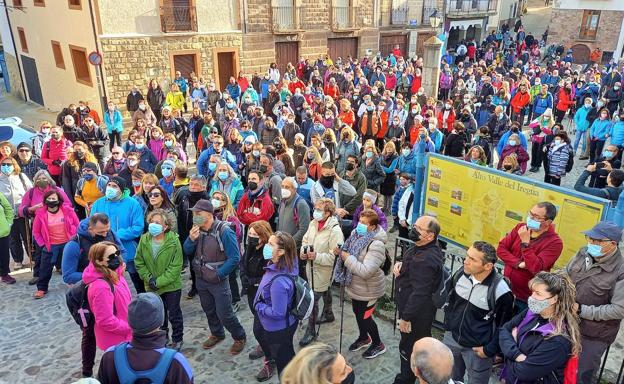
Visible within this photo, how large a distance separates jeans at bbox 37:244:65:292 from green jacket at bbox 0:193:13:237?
0.61 meters

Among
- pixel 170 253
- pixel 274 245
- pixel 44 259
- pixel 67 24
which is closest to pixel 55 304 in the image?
pixel 44 259

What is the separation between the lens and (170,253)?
528 cm

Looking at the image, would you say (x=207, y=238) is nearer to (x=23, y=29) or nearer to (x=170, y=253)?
(x=170, y=253)

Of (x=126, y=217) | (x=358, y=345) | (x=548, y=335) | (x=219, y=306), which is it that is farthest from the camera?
(x=126, y=217)

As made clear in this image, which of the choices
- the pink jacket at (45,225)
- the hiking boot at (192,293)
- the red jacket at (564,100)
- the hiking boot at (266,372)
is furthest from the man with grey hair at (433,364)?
the red jacket at (564,100)

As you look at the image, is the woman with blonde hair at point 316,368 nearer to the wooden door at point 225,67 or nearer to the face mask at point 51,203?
the face mask at point 51,203

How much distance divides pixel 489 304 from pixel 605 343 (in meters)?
1.25

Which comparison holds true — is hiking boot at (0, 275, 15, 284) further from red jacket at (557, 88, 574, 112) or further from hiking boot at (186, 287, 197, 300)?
red jacket at (557, 88, 574, 112)

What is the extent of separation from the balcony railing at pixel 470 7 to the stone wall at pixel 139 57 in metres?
19.5

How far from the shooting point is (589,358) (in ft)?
14.9

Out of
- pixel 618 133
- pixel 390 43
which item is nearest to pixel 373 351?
pixel 618 133

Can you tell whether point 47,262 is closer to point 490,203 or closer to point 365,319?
point 365,319

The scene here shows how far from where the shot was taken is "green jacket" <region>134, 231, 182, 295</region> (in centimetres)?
525

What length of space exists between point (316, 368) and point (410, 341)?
2275 mm
